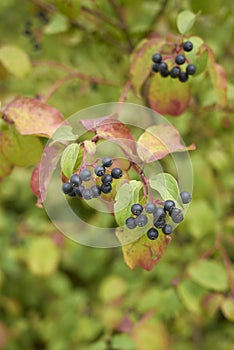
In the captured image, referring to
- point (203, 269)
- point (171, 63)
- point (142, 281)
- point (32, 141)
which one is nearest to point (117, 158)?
point (32, 141)

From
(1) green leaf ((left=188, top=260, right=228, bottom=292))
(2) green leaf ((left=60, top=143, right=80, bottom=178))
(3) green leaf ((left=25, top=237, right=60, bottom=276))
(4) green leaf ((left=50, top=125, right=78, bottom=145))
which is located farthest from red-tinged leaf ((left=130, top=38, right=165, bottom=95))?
(3) green leaf ((left=25, top=237, right=60, bottom=276))

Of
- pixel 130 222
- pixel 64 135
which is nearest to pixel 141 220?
pixel 130 222

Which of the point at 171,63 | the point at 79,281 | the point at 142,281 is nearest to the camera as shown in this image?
the point at 171,63

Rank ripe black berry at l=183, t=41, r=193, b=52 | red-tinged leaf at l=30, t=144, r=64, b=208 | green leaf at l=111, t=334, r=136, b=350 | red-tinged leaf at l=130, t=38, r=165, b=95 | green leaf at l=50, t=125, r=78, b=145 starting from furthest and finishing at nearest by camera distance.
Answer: green leaf at l=111, t=334, r=136, b=350
red-tinged leaf at l=130, t=38, r=165, b=95
ripe black berry at l=183, t=41, r=193, b=52
red-tinged leaf at l=30, t=144, r=64, b=208
green leaf at l=50, t=125, r=78, b=145

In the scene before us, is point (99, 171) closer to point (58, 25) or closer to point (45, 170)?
point (45, 170)

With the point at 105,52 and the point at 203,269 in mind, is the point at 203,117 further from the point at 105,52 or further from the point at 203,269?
the point at 203,269

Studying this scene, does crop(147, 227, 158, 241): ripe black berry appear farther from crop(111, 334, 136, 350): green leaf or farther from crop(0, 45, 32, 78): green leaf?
crop(0, 45, 32, 78): green leaf

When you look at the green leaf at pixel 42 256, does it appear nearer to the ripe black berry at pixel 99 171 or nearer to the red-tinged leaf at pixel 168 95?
the red-tinged leaf at pixel 168 95
